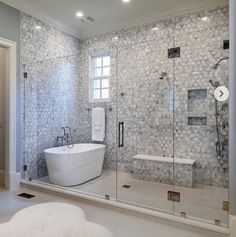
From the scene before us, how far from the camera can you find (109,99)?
15.0ft

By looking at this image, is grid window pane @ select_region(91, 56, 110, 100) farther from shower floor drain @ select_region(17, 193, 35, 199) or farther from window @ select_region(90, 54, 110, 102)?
shower floor drain @ select_region(17, 193, 35, 199)

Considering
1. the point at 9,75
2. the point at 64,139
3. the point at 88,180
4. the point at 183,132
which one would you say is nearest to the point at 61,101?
the point at 64,139

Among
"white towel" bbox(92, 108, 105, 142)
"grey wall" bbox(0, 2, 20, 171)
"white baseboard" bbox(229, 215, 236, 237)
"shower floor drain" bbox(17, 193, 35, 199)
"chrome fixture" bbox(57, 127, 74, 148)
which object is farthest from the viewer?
"white towel" bbox(92, 108, 105, 142)

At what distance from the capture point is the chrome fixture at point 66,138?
4.38 meters

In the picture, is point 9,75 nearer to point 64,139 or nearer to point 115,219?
point 64,139

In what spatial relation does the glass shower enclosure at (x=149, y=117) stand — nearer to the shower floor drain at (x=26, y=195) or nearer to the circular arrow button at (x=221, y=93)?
the circular arrow button at (x=221, y=93)

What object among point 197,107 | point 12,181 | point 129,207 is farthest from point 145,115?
point 12,181

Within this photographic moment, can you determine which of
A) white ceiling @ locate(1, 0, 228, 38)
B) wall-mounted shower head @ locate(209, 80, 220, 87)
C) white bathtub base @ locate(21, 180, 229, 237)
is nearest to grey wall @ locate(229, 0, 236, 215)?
white bathtub base @ locate(21, 180, 229, 237)

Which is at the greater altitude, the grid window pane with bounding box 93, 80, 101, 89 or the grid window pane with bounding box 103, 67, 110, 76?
the grid window pane with bounding box 103, 67, 110, 76

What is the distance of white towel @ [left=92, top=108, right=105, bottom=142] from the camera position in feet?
14.8

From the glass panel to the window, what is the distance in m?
1.52

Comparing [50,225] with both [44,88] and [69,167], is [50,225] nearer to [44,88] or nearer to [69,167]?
[69,167]

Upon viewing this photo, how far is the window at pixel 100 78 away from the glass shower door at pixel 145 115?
0.35 metres

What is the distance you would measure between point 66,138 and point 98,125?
29.2 inches
